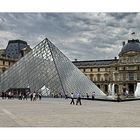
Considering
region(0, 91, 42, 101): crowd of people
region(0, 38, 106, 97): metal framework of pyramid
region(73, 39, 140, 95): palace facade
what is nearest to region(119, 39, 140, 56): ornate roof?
region(73, 39, 140, 95): palace facade

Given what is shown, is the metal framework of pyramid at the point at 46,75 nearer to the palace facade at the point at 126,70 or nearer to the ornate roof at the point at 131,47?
the palace facade at the point at 126,70

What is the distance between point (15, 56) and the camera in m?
88.1

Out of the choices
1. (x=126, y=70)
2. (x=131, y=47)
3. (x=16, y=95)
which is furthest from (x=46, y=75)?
(x=131, y=47)

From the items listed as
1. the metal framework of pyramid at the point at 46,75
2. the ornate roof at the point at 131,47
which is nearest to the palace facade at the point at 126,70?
the ornate roof at the point at 131,47

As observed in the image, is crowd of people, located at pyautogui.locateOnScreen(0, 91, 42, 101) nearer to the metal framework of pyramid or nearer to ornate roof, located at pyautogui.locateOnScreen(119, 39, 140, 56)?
the metal framework of pyramid

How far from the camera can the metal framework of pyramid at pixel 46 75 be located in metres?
37.4

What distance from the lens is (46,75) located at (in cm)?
3822

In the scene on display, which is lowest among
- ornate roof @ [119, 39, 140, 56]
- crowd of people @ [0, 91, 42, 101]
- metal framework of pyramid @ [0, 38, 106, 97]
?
crowd of people @ [0, 91, 42, 101]

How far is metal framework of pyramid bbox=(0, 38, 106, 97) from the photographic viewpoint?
37438 mm

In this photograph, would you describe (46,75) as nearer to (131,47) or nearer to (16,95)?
(16,95)
